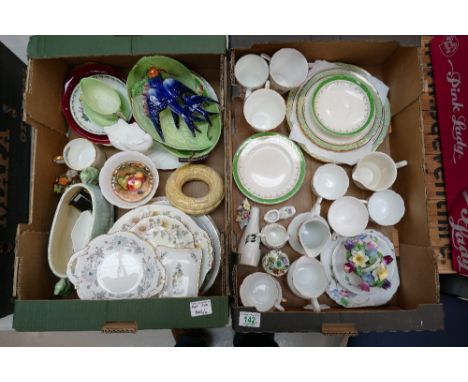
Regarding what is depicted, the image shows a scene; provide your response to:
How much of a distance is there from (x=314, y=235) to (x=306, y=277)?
5.5 inches

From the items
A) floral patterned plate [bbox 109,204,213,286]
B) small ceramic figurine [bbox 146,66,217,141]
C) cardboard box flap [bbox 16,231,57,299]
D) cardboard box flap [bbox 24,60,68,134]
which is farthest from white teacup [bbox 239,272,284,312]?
cardboard box flap [bbox 24,60,68,134]

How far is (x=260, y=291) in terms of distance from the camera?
107 centimetres

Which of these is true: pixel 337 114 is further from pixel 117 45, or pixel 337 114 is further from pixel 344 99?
pixel 117 45

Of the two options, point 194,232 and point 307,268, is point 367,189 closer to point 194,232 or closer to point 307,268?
point 307,268

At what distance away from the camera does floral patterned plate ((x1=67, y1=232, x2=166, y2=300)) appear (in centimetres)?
95

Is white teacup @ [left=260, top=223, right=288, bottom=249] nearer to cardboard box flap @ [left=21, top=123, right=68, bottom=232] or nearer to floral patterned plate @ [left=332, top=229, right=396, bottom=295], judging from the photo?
floral patterned plate @ [left=332, top=229, right=396, bottom=295]

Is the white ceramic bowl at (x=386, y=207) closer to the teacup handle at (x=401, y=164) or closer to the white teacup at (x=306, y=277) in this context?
the teacup handle at (x=401, y=164)

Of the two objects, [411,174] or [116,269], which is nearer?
[116,269]

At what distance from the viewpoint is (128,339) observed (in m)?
1.48

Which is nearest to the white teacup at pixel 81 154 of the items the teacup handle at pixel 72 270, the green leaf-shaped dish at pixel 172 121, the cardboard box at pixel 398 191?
the green leaf-shaped dish at pixel 172 121

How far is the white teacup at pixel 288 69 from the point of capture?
42.9 inches

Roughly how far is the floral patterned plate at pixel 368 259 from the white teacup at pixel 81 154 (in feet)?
2.82

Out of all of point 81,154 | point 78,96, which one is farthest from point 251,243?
point 78,96

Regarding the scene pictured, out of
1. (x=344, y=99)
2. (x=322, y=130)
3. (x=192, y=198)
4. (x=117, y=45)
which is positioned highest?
(x=117, y=45)
